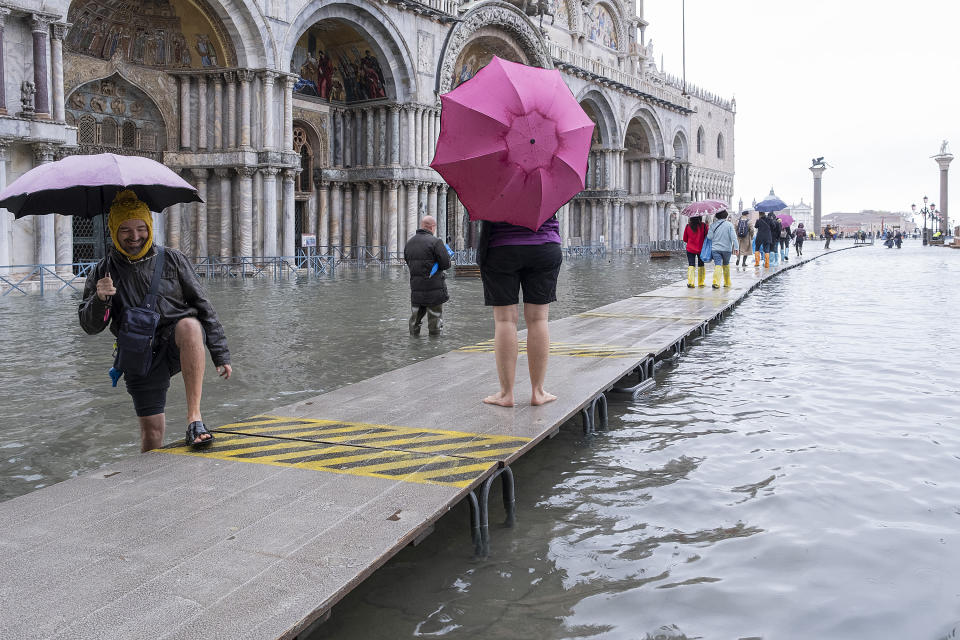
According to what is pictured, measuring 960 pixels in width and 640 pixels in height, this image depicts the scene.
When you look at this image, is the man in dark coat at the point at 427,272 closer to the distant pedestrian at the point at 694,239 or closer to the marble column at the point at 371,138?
the distant pedestrian at the point at 694,239

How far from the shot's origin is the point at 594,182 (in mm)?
44156

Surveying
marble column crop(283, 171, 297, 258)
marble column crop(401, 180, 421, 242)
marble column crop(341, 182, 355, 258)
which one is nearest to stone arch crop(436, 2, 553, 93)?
marble column crop(401, 180, 421, 242)

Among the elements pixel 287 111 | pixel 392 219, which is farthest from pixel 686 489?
pixel 392 219

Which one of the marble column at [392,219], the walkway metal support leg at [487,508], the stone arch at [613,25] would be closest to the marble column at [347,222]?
A: the marble column at [392,219]

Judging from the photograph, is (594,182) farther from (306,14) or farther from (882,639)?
(882,639)

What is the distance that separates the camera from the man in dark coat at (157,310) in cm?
437

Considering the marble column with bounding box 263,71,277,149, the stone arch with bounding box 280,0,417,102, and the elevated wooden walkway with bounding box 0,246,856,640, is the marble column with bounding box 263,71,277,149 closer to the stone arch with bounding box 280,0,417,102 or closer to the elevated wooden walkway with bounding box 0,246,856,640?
the stone arch with bounding box 280,0,417,102

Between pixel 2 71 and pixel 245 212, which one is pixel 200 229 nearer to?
pixel 245 212

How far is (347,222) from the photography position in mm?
28922

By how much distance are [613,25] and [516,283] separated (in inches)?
1823

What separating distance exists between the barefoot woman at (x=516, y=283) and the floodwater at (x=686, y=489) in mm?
583

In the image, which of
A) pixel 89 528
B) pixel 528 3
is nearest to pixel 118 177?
pixel 89 528

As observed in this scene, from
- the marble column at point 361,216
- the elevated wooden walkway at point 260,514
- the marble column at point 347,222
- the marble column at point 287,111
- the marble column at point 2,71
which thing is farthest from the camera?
the marble column at point 347,222

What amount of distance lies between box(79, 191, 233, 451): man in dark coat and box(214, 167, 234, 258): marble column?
18.6 m
